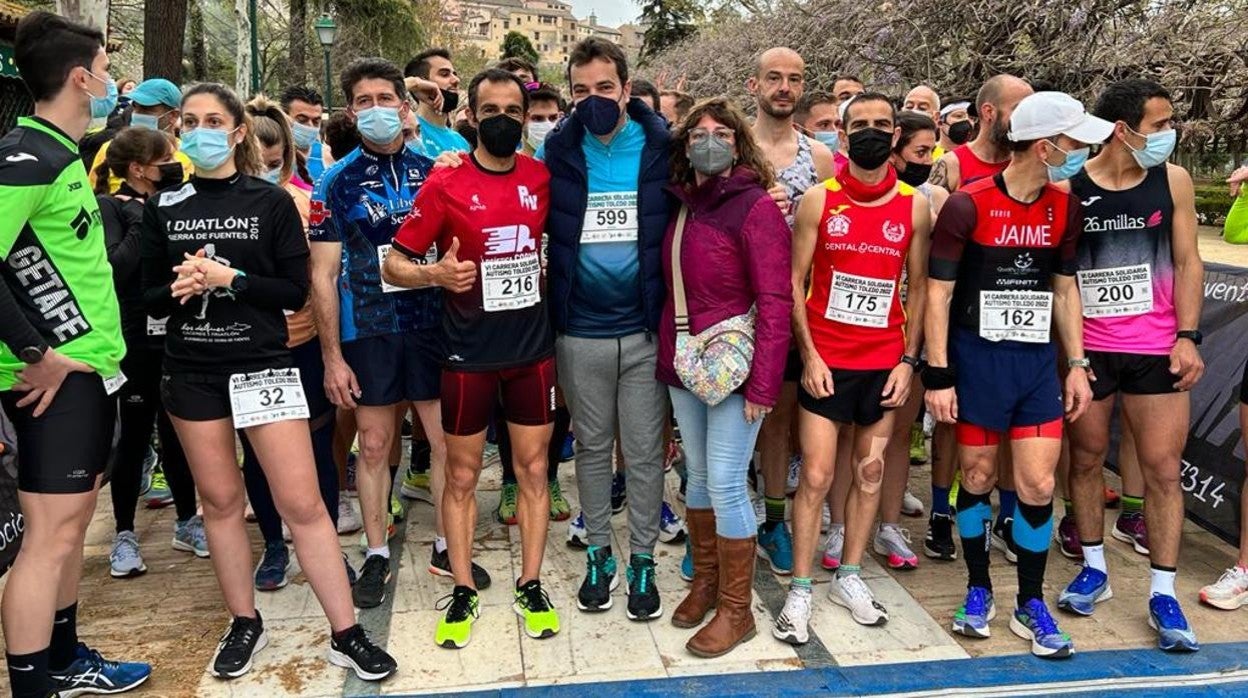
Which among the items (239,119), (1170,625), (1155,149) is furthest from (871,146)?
(239,119)

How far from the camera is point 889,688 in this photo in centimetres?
310

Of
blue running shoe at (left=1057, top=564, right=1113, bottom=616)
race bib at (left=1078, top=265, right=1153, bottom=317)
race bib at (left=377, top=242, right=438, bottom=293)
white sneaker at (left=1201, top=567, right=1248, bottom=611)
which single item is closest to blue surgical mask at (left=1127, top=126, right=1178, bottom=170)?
race bib at (left=1078, top=265, right=1153, bottom=317)

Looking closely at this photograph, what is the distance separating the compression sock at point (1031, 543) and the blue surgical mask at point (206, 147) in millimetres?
3291

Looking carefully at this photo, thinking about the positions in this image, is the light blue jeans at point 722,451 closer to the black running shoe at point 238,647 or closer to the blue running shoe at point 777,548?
the blue running shoe at point 777,548

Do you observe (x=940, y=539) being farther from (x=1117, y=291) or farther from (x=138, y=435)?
(x=138, y=435)

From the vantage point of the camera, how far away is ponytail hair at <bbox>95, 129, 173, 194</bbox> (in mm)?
3703

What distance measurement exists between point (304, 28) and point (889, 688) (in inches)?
1063

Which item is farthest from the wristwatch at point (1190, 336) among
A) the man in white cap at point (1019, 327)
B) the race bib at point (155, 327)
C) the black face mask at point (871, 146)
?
the race bib at point (155, 327)

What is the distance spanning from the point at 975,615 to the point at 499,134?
268 cm

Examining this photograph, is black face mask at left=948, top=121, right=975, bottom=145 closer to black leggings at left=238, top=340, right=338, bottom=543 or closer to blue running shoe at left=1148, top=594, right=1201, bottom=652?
blue running shoe at left=1148, top=594, right=1201, bottom=652

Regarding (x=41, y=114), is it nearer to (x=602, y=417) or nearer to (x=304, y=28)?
(x=602, y=417)

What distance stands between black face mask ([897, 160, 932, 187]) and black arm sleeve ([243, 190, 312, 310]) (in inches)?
108

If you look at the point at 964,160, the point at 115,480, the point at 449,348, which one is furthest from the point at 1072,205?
the point at 115,480

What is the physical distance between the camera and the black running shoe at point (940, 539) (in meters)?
4.20
